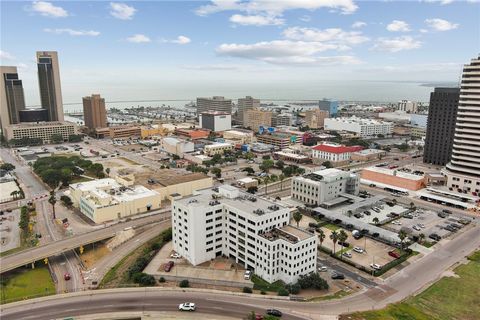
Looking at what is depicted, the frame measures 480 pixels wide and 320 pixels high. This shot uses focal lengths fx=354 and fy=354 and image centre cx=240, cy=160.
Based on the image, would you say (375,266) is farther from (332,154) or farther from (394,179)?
(332,154)

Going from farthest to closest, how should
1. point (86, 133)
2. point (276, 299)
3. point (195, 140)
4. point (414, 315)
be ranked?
1. point (86, 133)
2. point (195, 140)
3. point (276, 299)
4. point (414, 315)

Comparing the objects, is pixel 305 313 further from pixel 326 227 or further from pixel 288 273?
pixel 326 227

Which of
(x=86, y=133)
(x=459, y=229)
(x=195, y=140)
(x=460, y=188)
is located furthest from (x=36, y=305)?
(x=86, y=133)

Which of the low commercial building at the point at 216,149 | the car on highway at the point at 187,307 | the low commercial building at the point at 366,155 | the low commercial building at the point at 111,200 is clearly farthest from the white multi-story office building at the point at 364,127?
the car on highway at the point at 187,307

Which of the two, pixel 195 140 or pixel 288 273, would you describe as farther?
pixel 195 140

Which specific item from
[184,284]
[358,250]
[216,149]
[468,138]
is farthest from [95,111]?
[468,138]

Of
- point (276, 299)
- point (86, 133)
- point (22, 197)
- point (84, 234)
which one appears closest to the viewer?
point (276, 299)
